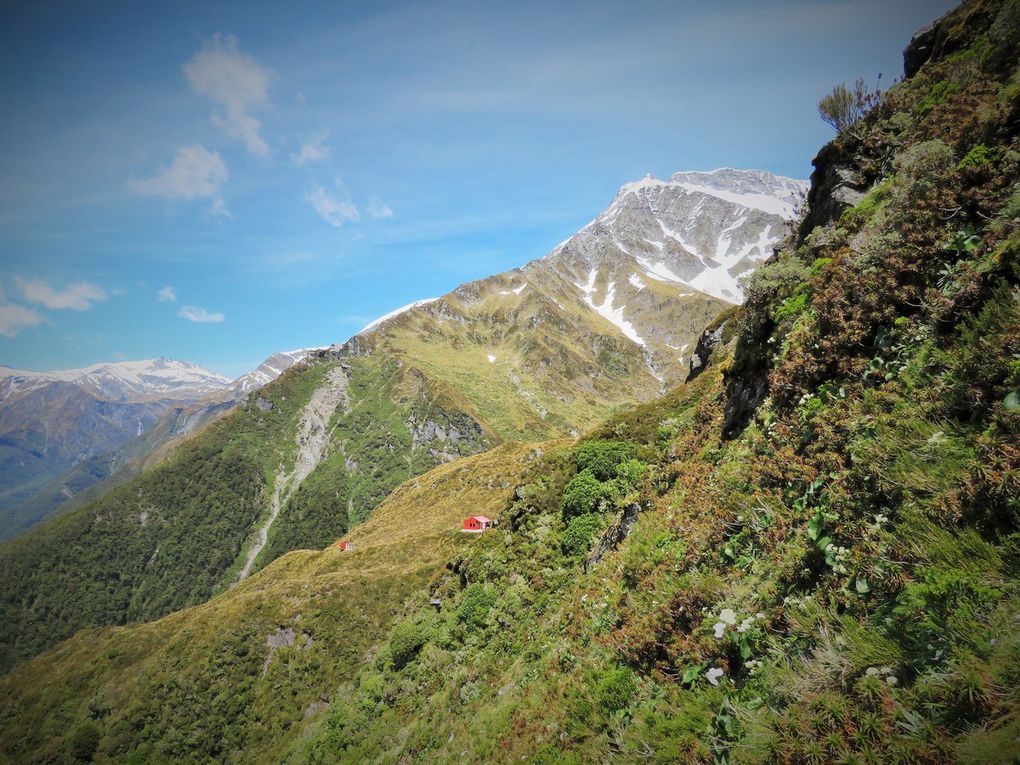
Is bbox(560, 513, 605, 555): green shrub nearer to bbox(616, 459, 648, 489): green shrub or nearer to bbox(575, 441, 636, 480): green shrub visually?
bbox(616, 459, 648, 489): green shrub

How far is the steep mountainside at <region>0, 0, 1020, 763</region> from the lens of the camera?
149 inches

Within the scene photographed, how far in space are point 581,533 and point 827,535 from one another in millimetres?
13832

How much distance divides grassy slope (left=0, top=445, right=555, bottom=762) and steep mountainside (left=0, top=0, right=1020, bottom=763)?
17.2 m

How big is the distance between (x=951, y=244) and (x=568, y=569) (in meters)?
15.6

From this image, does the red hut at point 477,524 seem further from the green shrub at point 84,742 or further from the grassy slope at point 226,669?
the green shrub at point 84,742

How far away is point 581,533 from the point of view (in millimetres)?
18625

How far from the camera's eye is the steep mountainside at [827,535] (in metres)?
3.79

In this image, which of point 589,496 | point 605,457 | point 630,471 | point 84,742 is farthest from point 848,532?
point 84,742

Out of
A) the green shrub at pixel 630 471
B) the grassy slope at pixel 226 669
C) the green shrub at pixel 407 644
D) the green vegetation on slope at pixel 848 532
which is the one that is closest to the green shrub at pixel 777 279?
the green vegetation on slope at pixel 848 532

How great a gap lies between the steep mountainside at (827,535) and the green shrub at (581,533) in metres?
0.13

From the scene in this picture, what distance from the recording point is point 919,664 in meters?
3.56

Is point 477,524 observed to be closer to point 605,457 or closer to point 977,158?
point 605,457

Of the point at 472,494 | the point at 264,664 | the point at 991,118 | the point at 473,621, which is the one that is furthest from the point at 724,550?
the point at 472,494

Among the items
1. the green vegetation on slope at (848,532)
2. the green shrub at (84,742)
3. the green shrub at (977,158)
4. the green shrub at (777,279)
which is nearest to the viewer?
the green vegetation on slope at (848,532)
